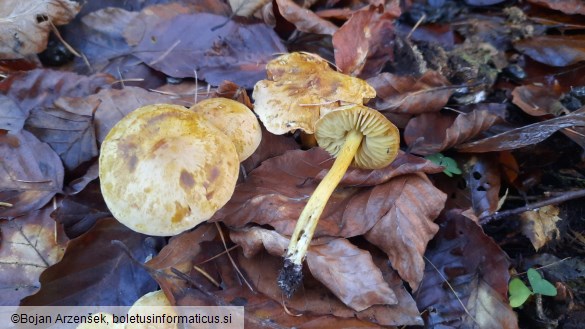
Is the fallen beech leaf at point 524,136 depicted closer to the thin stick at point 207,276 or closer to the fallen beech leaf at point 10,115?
the thin stick at point 207,276

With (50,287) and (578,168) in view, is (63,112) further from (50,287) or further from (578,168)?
(578,168)

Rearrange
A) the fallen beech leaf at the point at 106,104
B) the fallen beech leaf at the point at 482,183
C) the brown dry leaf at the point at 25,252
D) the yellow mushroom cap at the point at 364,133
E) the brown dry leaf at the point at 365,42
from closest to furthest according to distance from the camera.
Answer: the yellow mushroom cap at the point at 364,133
the brown dry leaf at the point at 25,252
the fallen beech leaf at the point at 482,183
the fallen beech leaf at the point at 106,104
the brown dry leaf at the point at 365,42

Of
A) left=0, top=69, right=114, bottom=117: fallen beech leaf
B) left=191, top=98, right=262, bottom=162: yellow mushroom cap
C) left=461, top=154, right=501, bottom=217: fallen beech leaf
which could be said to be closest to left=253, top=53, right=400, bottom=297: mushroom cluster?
left=191, top=98, right=262, bottom=162: yellow mushroom cap

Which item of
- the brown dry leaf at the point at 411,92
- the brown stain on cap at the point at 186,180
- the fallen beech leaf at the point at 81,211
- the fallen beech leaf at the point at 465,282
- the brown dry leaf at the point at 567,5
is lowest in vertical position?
the fallen beech leaf at the point at 465,282

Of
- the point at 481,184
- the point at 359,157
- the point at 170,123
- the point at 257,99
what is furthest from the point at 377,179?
the point at 170,123

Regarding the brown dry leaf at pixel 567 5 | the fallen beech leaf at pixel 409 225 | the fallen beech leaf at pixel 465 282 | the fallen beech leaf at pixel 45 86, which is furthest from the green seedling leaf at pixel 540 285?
the fallen beech leaf at pixel 45 86

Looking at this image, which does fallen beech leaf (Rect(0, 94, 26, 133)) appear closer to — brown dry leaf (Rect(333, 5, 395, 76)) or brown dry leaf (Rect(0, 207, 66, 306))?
brown dry leaf (Rect(0, 207, 66, 306))
